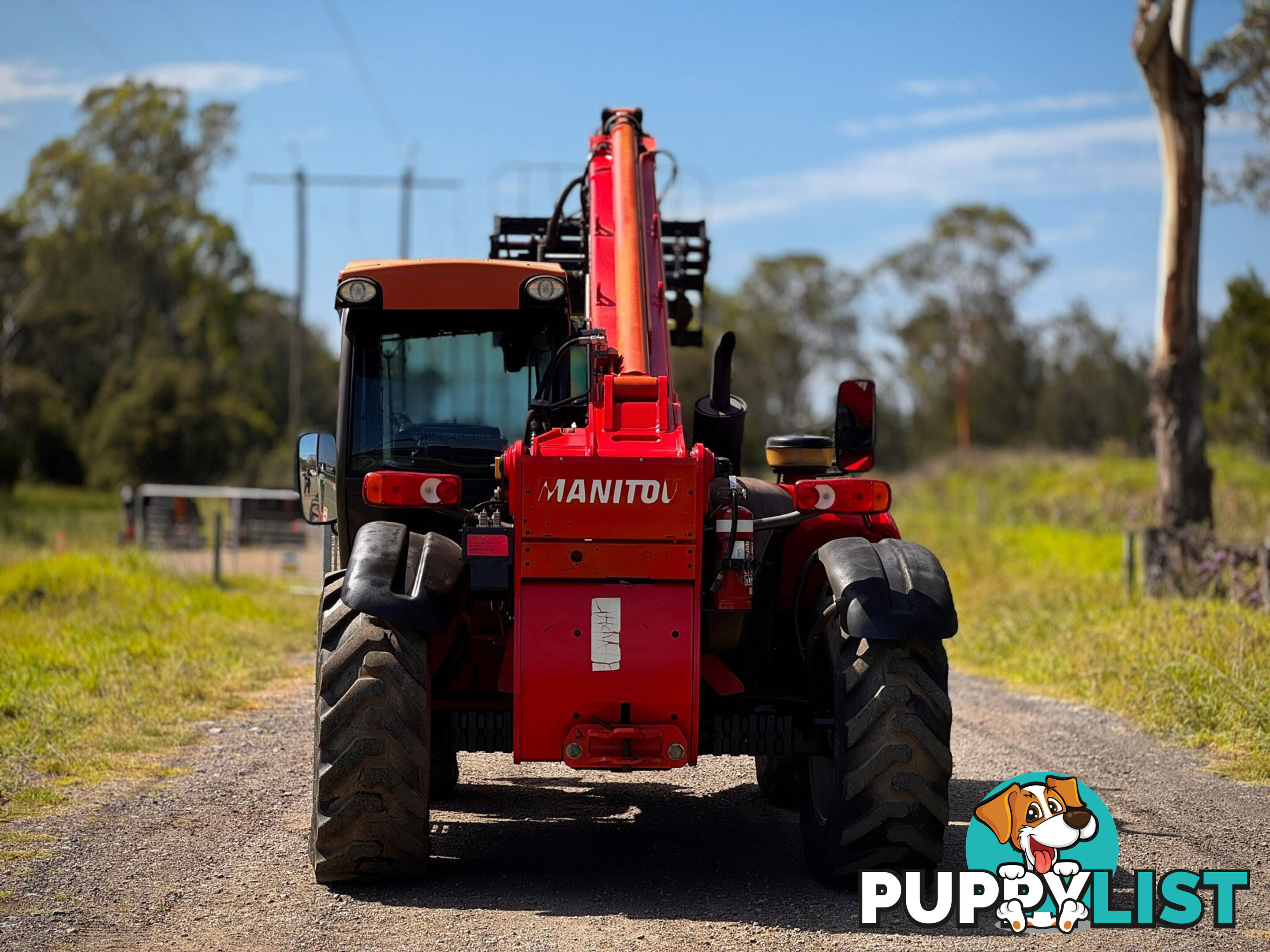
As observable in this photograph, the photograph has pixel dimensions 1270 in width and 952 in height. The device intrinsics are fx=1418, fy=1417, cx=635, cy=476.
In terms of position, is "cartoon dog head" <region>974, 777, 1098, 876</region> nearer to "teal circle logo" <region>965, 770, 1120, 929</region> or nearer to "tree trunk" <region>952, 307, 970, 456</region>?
"teal circle logo" <region>965, 770, 1120, 929</region>

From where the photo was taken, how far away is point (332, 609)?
5.95m

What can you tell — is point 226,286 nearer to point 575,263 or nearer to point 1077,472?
point 1077,472

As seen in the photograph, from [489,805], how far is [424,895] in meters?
1.89

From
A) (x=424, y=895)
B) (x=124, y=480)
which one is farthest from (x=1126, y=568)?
(x=124, y=480)

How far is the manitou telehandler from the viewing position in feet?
18.6

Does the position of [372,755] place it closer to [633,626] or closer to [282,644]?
[633,626]

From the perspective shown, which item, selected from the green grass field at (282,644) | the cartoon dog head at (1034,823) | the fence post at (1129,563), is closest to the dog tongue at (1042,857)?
the cartoon dog head at (1034,823)

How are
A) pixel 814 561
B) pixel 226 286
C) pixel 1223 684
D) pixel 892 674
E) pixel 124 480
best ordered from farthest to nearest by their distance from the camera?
pixel 226 286 → pixel 124 480 → pixel 1223 684 → pixel 814 561 → pixel 892 674

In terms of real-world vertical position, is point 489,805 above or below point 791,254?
below

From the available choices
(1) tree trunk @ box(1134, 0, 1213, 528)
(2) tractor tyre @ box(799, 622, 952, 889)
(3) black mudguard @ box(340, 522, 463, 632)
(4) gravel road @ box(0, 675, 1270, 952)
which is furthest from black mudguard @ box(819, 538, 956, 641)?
(1) tree trunk @ box(1134, 0, 1213, 528)

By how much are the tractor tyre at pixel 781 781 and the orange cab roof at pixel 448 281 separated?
9.15 ft

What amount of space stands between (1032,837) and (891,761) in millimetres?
718

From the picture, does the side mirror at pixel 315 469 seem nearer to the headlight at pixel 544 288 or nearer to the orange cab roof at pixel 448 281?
the orange cab roof at pixel 448 281

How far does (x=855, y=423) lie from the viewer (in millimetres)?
6891
